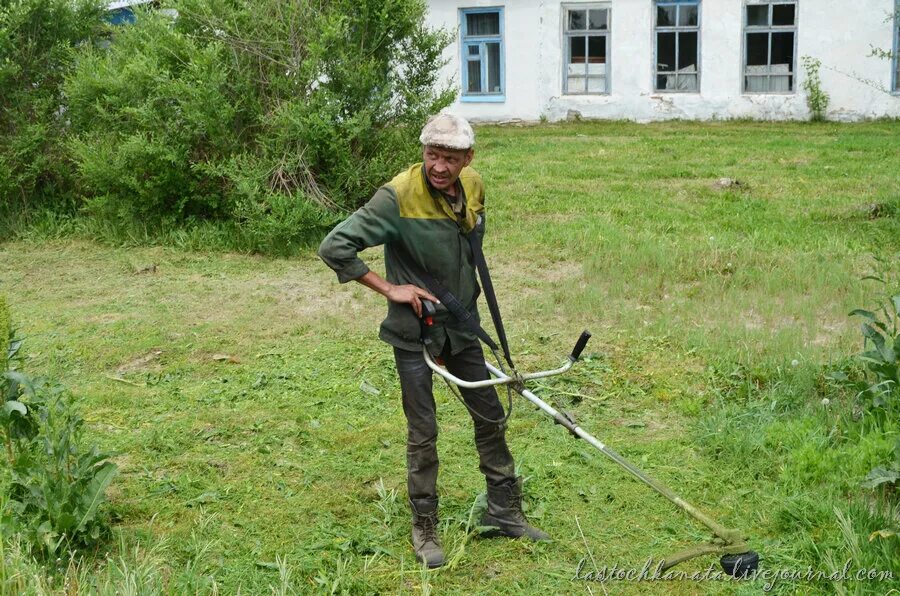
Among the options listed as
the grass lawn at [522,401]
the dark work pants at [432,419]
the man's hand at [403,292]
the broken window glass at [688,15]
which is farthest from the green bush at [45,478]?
Answer: the broken window glass at [688,15]

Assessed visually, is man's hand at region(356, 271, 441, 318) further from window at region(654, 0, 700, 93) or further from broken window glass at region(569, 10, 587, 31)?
broken window glass at region(569, 10, 587, 31)

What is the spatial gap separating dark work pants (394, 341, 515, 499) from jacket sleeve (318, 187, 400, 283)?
0.49 m

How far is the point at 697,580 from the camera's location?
4410 millimetres

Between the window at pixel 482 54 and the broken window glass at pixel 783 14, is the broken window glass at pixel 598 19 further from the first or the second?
the broken window glass at pixel 783 14

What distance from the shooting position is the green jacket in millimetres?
4371

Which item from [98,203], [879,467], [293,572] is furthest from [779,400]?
[98,203]

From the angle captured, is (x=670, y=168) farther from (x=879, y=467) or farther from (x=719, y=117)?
(x=879, y=467)

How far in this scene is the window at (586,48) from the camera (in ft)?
73.3

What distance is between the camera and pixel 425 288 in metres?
4.50

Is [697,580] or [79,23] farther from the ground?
[79,23]

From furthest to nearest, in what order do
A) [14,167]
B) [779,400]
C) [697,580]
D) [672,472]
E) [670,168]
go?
[670,168], [14,167], [779,400], [672,472], [697,580]

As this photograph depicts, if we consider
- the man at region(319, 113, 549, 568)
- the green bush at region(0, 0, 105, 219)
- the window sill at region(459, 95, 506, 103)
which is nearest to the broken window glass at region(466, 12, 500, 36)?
the window sill at region(459, 95, 506, 103)

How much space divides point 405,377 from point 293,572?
1005mm

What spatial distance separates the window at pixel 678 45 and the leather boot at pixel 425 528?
1901 cm
